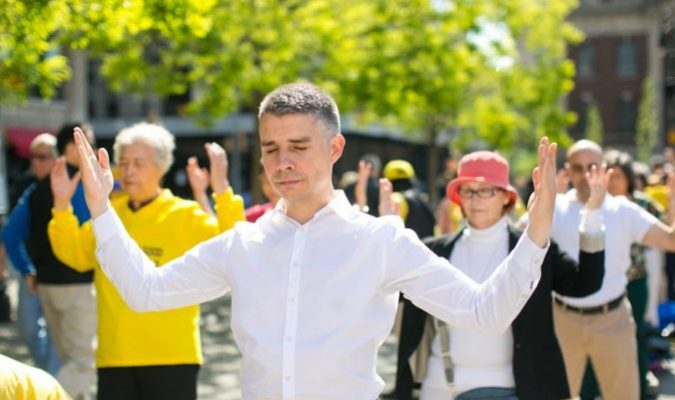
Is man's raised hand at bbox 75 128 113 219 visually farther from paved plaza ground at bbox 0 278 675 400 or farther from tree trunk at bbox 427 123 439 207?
tree trunk at bbox 427 123 439 207

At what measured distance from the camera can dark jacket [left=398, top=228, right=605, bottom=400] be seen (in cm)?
474

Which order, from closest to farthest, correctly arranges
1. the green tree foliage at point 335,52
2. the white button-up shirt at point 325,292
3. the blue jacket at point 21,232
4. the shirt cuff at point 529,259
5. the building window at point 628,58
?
the shirt cuff at point 529,259
the white button-up shirt at point 325,292
the blue jacket at point 21,232
the green tree foliage at point 335,52
the building window at point 628,58

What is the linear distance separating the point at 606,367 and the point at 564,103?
6298cm

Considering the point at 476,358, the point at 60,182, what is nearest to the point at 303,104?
the point at 60,182

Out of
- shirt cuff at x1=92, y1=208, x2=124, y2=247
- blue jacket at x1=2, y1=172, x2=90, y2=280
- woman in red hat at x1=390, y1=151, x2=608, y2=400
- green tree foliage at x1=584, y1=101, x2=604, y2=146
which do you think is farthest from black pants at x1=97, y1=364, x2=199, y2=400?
green tree foliage at x1=584, y1=101, x2=604, y2=146

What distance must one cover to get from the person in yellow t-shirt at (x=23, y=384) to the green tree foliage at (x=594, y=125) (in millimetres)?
58548

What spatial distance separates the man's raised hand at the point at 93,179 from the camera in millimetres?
3363

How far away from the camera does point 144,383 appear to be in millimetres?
5316

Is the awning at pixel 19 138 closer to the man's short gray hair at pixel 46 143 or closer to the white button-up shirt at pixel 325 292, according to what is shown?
the man's short gray hair at pixel 46 143

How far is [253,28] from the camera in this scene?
16516 mm

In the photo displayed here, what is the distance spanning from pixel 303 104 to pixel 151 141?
2392 millimetres

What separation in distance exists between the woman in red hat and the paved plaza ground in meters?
4.02

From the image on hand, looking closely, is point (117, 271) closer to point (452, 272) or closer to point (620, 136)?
point (452, 272)

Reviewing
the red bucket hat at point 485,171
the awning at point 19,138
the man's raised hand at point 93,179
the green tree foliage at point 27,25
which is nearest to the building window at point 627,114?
the awning at point 19,138
